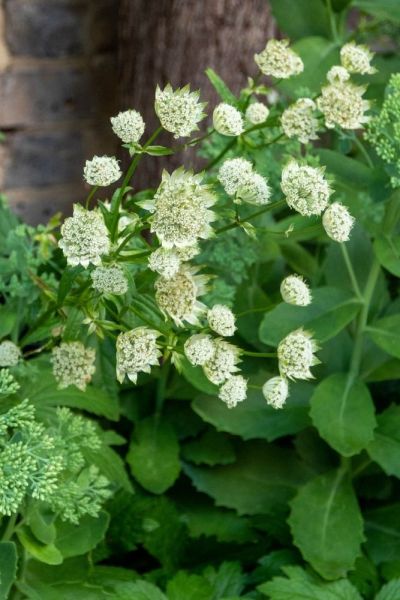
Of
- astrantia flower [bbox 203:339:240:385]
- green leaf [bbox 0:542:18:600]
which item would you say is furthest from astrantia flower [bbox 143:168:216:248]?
green leaf [bbox 0:542:18:600]

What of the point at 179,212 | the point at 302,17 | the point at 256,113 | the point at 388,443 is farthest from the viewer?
the point at 302,17

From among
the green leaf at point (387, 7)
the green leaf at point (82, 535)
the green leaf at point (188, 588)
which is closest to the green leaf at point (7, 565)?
the green leaf at point (82, 535)

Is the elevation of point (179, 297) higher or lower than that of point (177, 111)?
lower

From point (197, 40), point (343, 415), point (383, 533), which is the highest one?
point (197, 40)

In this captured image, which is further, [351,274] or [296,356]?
[351,274]

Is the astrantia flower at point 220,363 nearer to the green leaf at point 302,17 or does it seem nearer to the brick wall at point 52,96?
the green leaf at point 302,17

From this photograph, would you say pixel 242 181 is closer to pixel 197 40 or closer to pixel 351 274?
pixel 351 274

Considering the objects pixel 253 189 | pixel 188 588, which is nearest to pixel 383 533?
pixel 188 588
